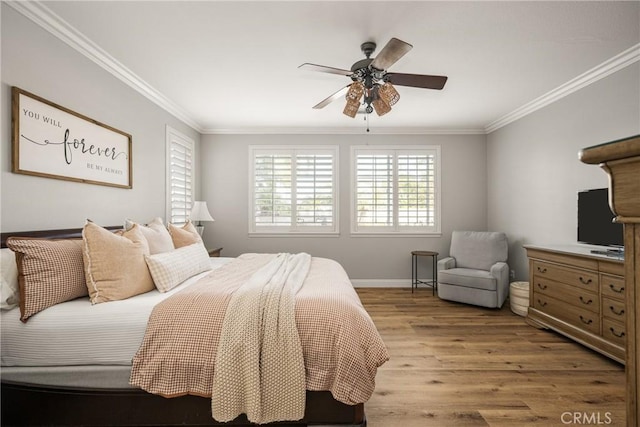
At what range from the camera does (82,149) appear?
257 cm

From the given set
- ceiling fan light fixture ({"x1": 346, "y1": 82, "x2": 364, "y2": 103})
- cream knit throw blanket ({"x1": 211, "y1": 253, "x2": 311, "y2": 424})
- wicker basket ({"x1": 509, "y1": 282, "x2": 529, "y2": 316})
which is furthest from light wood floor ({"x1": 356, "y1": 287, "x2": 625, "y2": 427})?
ceiling fan light fixture ({"x1": 346, "y1": 82, "x2": 364, "y2": 103})

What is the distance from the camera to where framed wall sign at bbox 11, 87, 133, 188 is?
2.06m

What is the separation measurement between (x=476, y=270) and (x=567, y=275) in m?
1.36

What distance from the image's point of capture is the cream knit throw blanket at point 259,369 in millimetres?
1602

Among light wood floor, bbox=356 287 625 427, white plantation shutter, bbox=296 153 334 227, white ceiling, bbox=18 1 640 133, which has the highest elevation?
white ceiling, bbox=18 1 640 133

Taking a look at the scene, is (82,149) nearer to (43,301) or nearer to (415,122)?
(43,301)

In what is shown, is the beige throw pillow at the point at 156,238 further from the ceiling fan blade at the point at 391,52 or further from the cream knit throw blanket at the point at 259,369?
the ceiling fan blade at the point at 391,52

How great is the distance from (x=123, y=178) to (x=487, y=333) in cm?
397

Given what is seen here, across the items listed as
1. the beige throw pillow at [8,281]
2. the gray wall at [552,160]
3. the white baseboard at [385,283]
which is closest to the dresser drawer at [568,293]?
the gray wall at [552,160]

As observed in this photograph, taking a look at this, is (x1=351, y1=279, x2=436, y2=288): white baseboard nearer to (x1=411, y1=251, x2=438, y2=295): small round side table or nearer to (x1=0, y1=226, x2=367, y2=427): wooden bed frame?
(x1=411, y1=251, x2=438, y2=295): small round side table

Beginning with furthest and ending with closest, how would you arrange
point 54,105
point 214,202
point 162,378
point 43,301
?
1. point 214,202
2. point 54,105
3. point 43,301
4. point 162,378

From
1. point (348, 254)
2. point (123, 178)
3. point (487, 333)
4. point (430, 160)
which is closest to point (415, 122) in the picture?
point (430, 160)

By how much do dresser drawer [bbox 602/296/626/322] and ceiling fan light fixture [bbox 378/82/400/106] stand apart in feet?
7.85

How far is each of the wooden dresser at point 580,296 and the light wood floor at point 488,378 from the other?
0.16 meters
